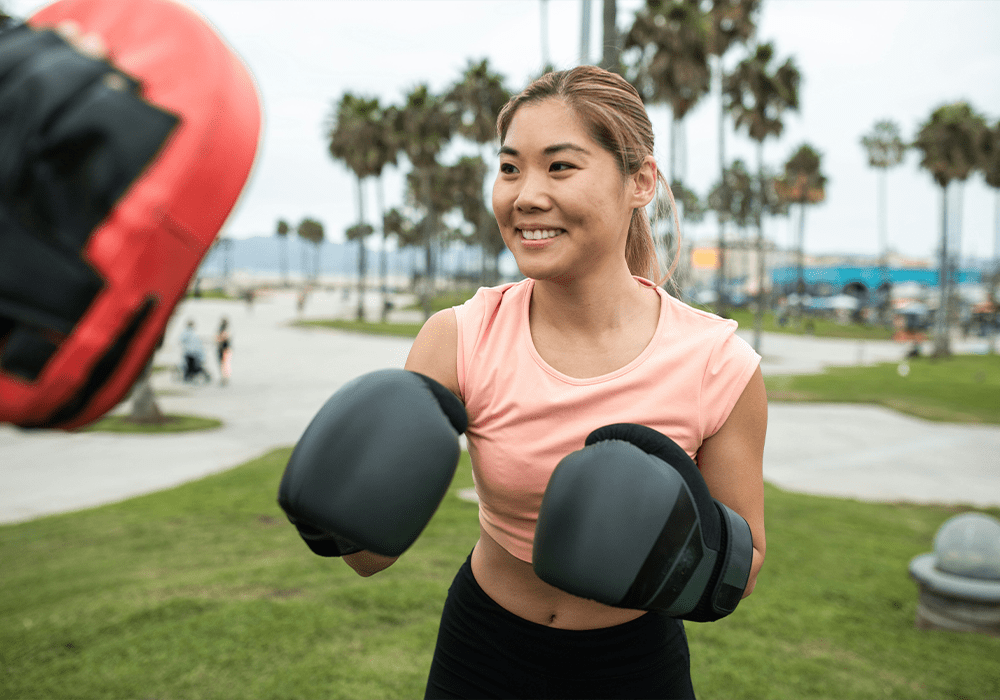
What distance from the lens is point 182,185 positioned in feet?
2.51

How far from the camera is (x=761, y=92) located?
29812mm

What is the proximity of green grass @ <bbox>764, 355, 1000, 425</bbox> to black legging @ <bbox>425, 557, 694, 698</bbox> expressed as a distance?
47.7 ft

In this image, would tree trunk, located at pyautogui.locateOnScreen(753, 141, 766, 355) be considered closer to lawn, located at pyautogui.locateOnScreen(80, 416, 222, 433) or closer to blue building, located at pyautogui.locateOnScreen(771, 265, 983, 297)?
lawn, located at pyautogui.locateOnScreen(80, 416, 222, 433)

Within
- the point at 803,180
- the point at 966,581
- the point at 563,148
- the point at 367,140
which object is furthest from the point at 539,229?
the point at 803,180

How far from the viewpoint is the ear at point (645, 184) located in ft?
5.20

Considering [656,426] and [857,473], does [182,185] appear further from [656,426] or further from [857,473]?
[857,473]

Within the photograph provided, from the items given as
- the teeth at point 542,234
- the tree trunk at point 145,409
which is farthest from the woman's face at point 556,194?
the tree trunk at point 145,409

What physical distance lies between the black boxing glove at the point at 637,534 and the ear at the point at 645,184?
593mm

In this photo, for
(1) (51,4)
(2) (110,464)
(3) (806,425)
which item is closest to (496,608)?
(1) (51,4)

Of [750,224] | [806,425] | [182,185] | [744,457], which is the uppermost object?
[750,224]

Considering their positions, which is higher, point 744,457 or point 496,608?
point 744,457

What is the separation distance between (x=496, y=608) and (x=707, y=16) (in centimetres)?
2729

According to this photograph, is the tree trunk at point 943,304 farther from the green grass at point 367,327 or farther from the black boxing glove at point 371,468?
the black boxing glove at point 371,468

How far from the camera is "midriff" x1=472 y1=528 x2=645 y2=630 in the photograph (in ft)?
5.33
